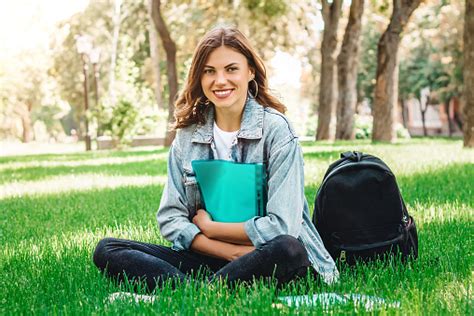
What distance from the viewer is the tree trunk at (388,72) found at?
68.0 ft

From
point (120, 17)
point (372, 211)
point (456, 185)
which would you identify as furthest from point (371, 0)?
point (120, 17)

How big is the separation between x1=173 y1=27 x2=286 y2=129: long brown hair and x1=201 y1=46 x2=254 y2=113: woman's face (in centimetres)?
4

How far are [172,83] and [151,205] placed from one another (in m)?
17.7

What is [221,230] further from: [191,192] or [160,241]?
[160,241]

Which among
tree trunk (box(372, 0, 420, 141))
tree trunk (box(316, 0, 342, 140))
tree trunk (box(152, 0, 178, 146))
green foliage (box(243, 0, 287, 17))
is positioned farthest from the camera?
green foliage (box(243, 0, 287, 17))

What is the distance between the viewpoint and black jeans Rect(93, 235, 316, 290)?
3920mm

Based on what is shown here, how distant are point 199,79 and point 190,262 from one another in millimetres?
1053

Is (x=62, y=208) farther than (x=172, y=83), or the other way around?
(x=172, y=83)

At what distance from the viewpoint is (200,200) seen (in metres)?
4.47

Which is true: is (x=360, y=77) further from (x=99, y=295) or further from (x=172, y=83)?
(x=99, y=295)

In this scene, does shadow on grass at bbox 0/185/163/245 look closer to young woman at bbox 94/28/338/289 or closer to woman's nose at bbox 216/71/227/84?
young woman at bbox 94/28/338/289

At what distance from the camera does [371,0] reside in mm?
25734

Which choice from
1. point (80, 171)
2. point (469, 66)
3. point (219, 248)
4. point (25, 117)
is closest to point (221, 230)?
point (219, 248)

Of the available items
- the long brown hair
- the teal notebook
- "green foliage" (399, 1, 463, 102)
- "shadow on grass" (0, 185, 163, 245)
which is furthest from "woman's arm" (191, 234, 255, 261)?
"green foliage" (399, 1, 463, 102)
